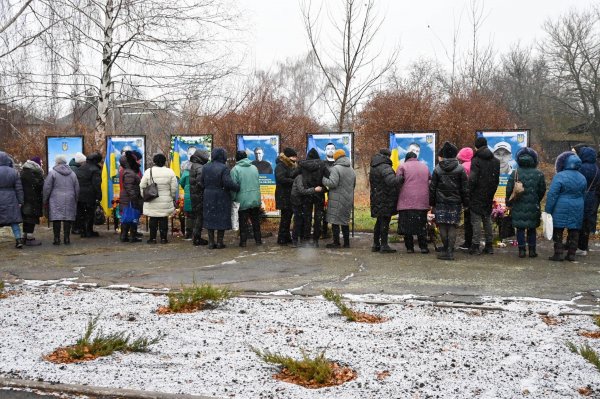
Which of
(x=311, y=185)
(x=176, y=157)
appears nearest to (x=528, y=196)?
(x=311, y=185)

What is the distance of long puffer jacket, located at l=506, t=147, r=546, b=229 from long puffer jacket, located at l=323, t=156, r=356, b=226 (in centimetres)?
293

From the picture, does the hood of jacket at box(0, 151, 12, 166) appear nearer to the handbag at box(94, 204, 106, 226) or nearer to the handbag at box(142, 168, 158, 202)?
the handbag at box(94, 204, 106, 226)

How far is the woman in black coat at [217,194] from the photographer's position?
1234 centimetres

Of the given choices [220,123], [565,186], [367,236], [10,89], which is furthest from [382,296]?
[10,89]

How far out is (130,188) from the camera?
13414 mm

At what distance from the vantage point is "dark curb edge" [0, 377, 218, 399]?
4.35 metres

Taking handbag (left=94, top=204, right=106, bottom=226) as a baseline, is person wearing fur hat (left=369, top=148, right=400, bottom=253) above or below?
above

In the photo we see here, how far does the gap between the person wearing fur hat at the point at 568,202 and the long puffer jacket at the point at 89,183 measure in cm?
941

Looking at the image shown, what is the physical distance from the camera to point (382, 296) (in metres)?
A: 7.66

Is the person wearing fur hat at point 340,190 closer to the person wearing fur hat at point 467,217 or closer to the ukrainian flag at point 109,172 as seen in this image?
the person wearing fur hat at point 467,217

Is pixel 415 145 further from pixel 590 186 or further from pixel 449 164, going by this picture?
pixel 590 186

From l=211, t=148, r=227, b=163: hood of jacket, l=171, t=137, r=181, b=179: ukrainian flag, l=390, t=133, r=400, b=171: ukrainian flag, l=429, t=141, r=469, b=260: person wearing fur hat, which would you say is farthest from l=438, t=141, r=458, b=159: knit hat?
l=171, t=137, r=181, b=179: ukrainian flag

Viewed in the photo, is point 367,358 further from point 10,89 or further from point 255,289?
point 10,89

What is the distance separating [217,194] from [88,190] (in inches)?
141
